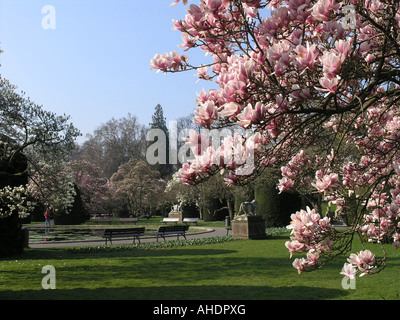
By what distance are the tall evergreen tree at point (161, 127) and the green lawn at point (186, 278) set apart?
139ft

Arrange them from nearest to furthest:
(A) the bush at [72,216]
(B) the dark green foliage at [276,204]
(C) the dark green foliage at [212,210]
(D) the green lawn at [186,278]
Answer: (D) the green lawn at [186,278], (B) the dark green foliage at [276,204], (A) the bush at [72,216], (C) the dark green foliage at [212,210]

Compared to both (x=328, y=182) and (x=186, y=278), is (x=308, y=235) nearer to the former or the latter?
(x=328, y=182)

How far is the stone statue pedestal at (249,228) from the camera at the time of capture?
60.2 ft

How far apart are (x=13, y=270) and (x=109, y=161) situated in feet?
159

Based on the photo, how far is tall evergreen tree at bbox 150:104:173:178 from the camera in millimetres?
56278

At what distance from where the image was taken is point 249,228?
60.1ft

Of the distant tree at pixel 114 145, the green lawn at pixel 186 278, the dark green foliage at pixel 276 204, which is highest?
the distant tree at pixel 114 145

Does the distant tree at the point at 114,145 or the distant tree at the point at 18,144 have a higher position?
the distant tree at the point at 114,145

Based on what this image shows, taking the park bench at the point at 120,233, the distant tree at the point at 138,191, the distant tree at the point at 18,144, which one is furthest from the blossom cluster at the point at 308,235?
the distant tree at the point at 138,191

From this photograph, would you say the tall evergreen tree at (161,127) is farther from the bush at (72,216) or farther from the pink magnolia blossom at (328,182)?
the pink magnolia blossom at (328,182)

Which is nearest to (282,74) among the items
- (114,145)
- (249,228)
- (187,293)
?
(187,293)

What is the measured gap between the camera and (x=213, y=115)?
3053mm

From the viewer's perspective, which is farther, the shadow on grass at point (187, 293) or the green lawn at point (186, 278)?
the green lawn at point (186, 278)

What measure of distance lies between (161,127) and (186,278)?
51.1 metres
